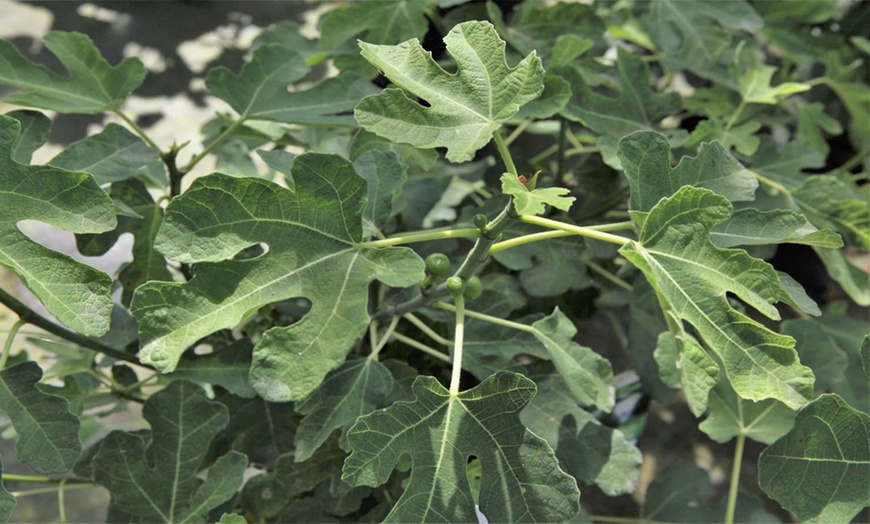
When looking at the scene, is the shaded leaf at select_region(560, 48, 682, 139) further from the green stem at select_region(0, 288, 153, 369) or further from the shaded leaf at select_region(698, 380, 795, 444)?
the green stem at select_region(0, 288, 153, 369)

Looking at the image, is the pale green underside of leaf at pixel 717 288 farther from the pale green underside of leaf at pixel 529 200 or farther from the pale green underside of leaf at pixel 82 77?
the pale green underside of leaf at pixel 82 77

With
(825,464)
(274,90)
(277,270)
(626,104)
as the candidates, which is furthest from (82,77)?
(825,464)

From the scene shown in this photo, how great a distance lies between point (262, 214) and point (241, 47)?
6.75 feet

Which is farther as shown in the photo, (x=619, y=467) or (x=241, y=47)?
(x=241, y=47)

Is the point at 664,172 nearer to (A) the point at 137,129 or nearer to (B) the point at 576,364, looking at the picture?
(B) the point at 576,364

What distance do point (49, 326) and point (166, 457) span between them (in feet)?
0.70

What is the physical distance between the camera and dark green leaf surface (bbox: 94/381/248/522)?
911 millimetres

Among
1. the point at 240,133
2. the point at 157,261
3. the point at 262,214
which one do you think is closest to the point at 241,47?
the point at 240,133

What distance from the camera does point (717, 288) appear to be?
0.73 meters

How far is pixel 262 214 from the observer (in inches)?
30.2

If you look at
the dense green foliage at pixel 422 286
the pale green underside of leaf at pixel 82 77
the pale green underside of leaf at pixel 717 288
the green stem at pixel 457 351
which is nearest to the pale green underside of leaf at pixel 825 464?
the dense green foliage at pixel 422 286

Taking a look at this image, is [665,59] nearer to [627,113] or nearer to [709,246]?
[627,113]

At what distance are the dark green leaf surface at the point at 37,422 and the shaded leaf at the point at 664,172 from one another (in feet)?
2.19

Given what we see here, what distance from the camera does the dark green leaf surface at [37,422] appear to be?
790 mm
